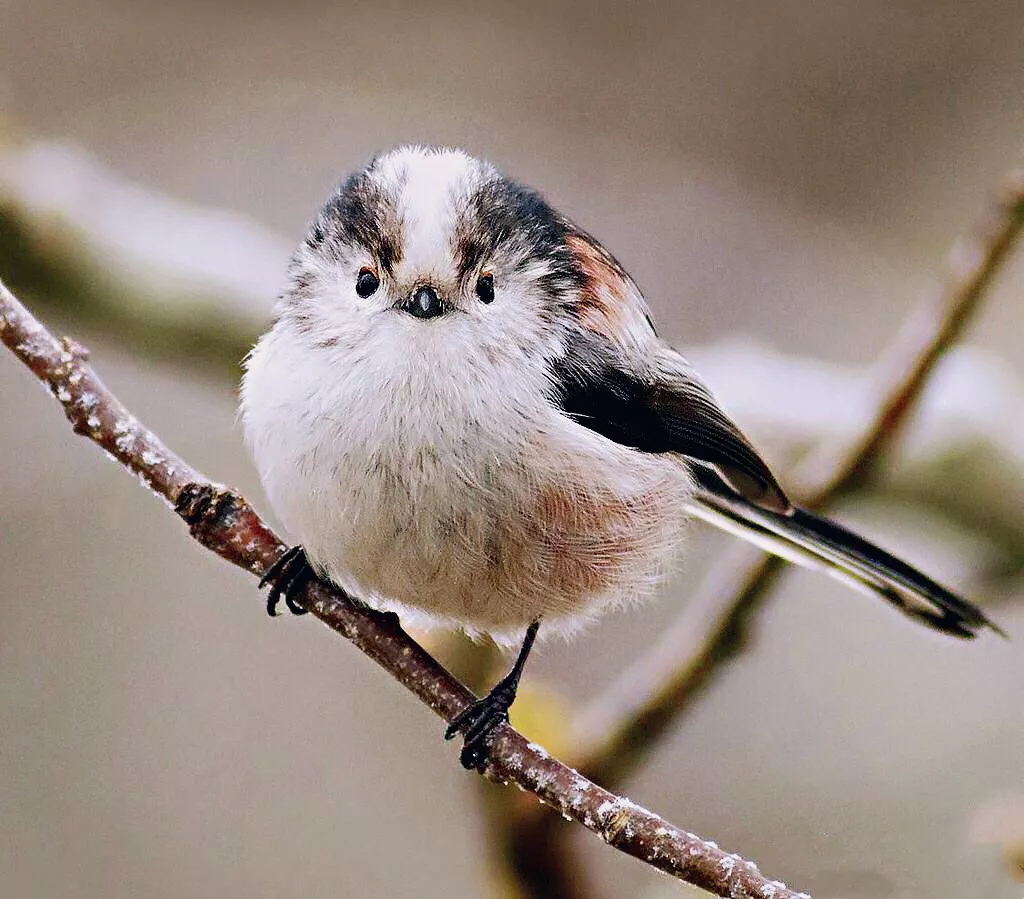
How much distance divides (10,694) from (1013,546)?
8.87 feet

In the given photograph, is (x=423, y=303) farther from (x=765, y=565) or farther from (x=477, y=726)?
(x=765, y=565)

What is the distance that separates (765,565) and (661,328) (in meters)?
1.95

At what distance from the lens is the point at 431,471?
1.64 m

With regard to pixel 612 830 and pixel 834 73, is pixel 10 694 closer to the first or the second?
pixel 612 830

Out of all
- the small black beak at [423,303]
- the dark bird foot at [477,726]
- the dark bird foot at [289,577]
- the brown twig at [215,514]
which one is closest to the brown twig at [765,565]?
the dark bird foot at [477,726]

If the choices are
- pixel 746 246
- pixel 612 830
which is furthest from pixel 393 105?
pixel 612 830

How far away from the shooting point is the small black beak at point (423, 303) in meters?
1.63

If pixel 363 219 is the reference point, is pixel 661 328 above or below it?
below

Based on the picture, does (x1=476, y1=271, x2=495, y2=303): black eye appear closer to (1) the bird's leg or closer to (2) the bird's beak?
(2) the bird's beak

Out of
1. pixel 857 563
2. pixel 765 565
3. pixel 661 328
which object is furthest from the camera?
pixel 661 328

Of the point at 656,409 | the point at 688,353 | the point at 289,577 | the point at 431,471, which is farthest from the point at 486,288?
the point at 688,353

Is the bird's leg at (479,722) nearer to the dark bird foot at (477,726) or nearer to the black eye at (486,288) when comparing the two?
the dark bird foot at (477,726)

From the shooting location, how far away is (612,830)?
1.30 meters

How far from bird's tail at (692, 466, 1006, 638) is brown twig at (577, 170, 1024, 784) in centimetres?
6
